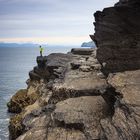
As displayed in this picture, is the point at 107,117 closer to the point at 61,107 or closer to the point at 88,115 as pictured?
the point at 88,115

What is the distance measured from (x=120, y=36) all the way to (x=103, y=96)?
9.57 m

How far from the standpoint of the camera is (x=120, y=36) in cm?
3066

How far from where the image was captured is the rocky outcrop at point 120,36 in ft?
93.5

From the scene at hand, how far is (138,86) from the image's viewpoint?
834 inches

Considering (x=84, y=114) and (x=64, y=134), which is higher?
(x=84, y=114)

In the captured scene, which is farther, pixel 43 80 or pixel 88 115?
pixel 43 80

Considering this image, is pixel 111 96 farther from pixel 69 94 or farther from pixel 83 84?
Result: pixel 83 84

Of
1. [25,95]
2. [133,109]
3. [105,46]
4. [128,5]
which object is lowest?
[25,95]

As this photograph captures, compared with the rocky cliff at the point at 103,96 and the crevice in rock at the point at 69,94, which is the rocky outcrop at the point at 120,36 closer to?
the rocky cliff at the point at 103,96

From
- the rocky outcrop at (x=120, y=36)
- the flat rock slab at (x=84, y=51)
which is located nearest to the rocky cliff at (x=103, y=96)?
the rocky outcrop at (x=120, y=36)

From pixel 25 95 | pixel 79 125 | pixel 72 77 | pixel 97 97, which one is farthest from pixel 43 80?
pixel 79 125

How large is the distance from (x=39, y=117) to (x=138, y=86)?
8932 millimetres

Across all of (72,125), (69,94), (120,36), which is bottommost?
(72,125)

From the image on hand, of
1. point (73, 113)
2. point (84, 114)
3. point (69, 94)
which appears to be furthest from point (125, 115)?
point (69, 94)
